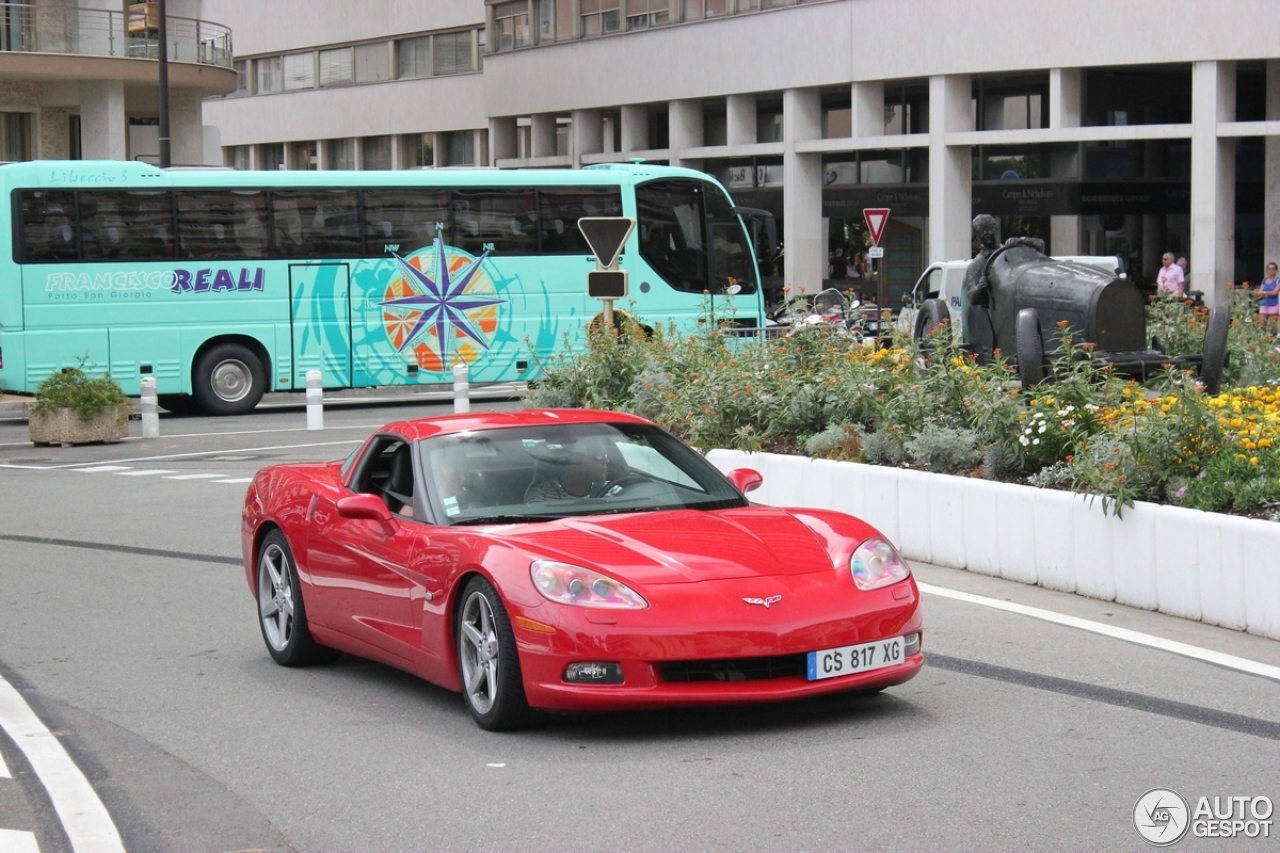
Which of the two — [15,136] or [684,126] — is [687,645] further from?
[684,126]

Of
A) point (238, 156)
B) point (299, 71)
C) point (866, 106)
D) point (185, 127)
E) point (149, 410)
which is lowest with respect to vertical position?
point (149, 410)

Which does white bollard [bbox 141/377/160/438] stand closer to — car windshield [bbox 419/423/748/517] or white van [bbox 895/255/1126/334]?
white van [bbox 895/255/1126/334]

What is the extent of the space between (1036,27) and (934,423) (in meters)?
28.5

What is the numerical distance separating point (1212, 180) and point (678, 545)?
3221 cm

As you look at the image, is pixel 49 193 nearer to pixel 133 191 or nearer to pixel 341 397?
pixel 133 191

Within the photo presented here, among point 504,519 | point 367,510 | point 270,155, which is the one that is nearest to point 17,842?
point 367,510

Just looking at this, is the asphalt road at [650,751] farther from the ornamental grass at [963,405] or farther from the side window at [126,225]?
the side window at [126,225]

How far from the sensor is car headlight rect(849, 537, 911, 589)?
22.3 feet

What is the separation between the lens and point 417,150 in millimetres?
63375

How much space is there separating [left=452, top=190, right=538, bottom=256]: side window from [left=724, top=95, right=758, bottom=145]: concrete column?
19181 millimetres

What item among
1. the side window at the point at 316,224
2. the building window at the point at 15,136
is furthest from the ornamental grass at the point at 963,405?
the building window at the point at 15,136


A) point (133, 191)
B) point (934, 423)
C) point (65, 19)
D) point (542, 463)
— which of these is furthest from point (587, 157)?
point (542, 463)

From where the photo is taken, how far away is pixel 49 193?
993 inches

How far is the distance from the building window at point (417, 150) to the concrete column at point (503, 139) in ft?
23.7
